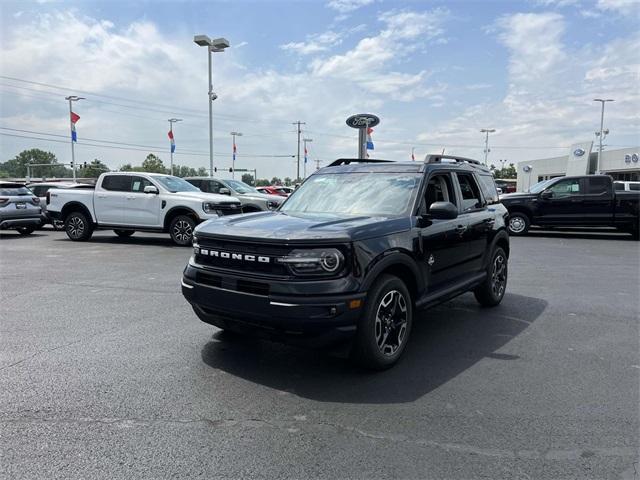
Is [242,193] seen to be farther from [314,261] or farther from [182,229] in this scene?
[314,261]

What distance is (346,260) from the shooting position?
12.7 feet

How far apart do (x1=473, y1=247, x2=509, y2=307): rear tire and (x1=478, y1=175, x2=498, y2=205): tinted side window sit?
70 cm

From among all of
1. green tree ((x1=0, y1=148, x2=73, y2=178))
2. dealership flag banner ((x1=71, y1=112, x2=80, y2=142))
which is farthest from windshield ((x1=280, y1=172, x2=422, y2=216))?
green tree ((x1=0, y1=148, x2=73, y2=178))

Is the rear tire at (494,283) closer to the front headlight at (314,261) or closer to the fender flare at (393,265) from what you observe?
the fender flare at (393,265)

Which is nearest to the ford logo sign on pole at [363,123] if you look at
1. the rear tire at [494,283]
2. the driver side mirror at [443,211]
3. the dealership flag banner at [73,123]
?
the rear tire at [494,283]

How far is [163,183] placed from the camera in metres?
13.2

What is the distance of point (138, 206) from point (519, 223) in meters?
11.9

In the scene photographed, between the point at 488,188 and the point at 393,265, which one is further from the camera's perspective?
the point at 488,188

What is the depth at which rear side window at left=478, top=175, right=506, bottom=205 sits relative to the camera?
21.6ft

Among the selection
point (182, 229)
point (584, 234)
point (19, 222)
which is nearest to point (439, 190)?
point (182, 229)

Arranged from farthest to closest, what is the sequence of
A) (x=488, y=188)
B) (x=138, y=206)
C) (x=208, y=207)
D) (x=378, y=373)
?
(x=138, y=206) → (x=208, y=207) → (x=488, y=188) → (x=378, y=373)

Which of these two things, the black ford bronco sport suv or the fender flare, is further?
the fender flare

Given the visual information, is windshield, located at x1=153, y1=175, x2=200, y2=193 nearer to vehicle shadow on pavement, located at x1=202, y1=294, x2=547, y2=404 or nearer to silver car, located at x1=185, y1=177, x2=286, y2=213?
silver car, located at x1=185, y1=177, x2=286, y2=213

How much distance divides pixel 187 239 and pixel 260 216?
8.41 m
